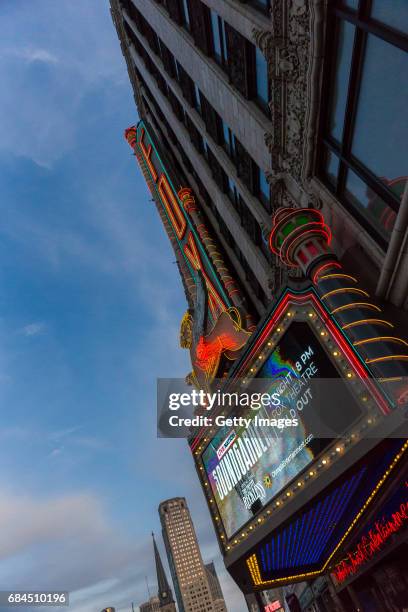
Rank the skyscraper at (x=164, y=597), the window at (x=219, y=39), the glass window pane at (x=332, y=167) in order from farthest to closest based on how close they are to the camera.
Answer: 1. the skyscraper at (x=164, y=597)
2. the window at (x=219, y=39)
3. the glass window pane at (x=332, y=167)

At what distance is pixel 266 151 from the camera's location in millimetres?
13656

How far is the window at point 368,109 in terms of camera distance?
23.0 feet

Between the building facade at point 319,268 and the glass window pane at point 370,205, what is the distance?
4cm

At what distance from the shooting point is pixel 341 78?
29.3 feet

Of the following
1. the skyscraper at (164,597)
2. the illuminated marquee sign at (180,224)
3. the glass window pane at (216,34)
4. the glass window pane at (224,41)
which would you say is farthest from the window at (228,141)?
the skyscraper at (164,597)

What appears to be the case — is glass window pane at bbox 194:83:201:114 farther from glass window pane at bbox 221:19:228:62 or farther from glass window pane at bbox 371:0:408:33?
glass window pane at bbox 371:0:408:33

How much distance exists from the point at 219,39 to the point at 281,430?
696 inches

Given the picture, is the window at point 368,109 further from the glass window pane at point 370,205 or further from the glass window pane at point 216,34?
the glass window pane at point 216,34

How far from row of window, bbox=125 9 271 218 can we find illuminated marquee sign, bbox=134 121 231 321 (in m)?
3.44

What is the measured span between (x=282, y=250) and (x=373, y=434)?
5036 millimetres

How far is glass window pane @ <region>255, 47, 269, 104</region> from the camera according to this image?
44.2ft

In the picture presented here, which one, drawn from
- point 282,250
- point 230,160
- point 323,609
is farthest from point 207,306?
point 323,609

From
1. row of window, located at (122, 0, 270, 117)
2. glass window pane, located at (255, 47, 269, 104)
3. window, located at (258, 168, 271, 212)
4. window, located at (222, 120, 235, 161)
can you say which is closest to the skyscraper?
window, located at (222, 120, 235, 161)

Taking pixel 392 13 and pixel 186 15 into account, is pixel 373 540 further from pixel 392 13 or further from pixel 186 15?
pixel 186 15
